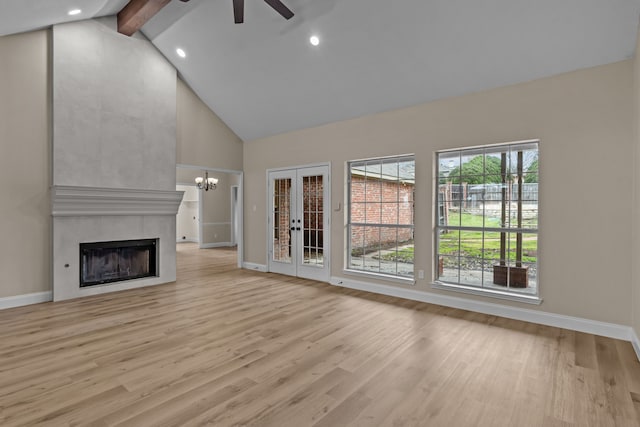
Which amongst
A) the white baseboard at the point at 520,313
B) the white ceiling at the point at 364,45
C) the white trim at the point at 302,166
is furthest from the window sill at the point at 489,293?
the white trim at the point at 302,166

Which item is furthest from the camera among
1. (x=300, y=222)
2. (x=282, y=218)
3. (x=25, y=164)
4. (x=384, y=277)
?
(x=282, y=218)

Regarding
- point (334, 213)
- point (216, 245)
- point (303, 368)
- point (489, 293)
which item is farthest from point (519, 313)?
point (216, 245)

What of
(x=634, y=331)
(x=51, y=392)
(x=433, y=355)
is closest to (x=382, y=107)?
(x=433, y=355)

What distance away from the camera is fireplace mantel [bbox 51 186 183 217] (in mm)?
4555

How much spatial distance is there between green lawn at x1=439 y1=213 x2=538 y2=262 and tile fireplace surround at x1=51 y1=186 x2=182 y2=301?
14.7 feet

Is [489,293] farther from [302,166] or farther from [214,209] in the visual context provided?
[214,209]

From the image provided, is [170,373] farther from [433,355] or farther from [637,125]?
[637,125]

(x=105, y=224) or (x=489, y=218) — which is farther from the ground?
(x=489, y=218)

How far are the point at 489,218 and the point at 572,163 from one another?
3.41 feet

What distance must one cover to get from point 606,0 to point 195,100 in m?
5.95

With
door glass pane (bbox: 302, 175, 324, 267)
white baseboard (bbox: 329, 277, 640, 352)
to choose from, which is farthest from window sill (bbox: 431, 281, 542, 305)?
door glass pane (bbox: 302, 175, 324, 267)

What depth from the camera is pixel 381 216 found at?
17.0ft

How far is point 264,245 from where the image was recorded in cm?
681

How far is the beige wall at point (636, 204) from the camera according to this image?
292 cm
